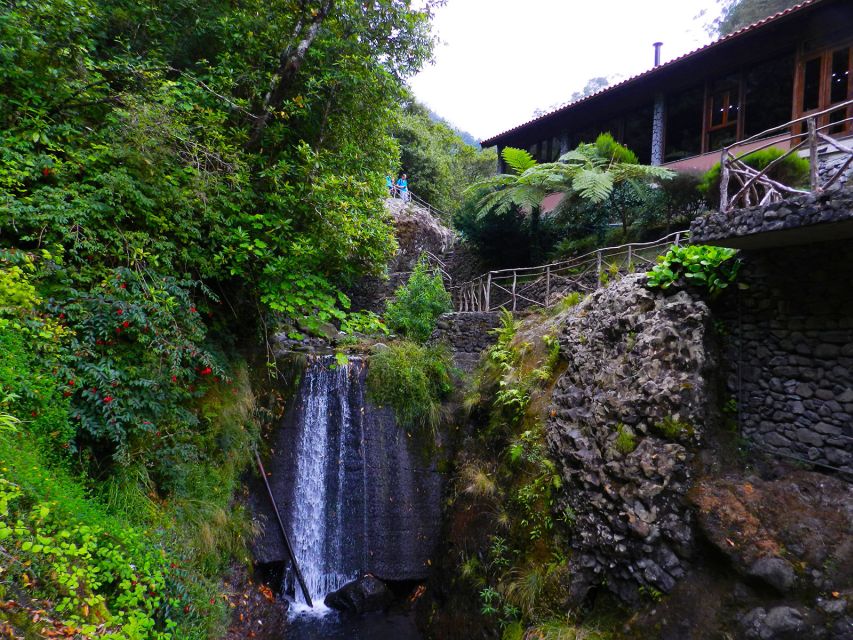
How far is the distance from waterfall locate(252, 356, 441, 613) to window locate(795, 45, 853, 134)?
11554mm

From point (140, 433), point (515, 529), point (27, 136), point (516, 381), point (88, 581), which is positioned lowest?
point (515, 529)

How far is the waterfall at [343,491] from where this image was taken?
7.79 meters

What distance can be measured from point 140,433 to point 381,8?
25.3ft

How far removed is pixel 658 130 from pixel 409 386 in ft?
35.9

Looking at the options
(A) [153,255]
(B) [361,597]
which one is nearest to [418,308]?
(B) [361,597]

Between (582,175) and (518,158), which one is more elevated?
(518,158)

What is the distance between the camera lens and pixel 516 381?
25.9ft

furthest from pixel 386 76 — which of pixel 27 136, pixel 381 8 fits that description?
pixel 27 136

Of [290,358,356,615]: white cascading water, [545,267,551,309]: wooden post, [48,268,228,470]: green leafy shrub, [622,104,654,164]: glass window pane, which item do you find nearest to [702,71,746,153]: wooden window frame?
[622,104,654,164]: glass window pane

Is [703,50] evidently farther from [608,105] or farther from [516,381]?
[516,381]

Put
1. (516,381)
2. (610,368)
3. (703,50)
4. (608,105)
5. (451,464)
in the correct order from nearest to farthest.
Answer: (610,368), (516,381), (451,464), (703,50), (608,105)

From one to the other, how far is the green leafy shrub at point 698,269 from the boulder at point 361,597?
22.0ft

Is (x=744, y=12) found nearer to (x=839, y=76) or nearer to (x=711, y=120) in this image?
(x=711, y=120)

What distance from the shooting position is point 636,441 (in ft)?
17.9
